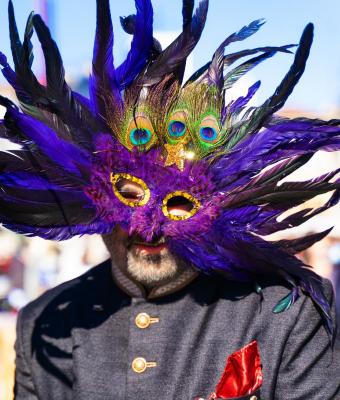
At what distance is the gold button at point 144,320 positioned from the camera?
2.60 m

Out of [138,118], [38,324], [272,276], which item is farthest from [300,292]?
[38,324]

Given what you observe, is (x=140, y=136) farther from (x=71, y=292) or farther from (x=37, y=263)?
(x=37, y=263)

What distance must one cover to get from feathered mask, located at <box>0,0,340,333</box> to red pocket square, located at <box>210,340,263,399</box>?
0.19 meters

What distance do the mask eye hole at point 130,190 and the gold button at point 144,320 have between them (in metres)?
0.40

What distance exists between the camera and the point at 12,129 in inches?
96.2

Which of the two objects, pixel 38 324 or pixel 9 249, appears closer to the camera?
pixel 38 324

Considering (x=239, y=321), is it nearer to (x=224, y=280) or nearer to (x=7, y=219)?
(x=224, y=280)

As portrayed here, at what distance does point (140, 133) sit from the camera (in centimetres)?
245

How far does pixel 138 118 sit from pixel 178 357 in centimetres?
77

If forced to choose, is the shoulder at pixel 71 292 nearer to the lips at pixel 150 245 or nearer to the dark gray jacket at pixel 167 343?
the dark gray jacket at pixel 167 343

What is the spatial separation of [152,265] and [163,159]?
13.9 inches

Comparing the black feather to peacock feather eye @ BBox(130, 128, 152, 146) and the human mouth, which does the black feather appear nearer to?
peacock feather eye @ BBox(130, 128, 152, 146)

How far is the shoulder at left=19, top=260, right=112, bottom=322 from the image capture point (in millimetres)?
2771

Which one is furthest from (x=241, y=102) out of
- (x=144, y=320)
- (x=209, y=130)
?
(x=144, y=320)
